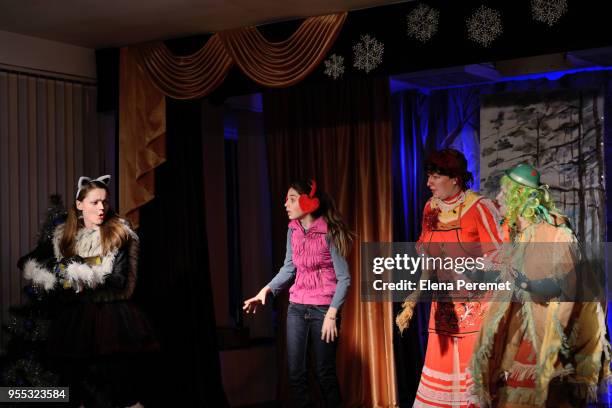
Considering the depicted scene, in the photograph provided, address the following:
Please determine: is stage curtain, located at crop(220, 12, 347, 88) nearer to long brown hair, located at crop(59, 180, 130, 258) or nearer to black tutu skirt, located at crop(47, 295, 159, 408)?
long brown hair, located at crop(59, 180, 130, 258)

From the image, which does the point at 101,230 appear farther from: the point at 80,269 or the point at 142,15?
the point at 142,15

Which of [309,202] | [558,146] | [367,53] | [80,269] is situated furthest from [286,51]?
[558,146]

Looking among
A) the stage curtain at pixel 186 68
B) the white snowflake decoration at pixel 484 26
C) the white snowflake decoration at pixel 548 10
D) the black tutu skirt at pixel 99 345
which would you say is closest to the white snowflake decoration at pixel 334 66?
the stage curtain at pixel 186 68

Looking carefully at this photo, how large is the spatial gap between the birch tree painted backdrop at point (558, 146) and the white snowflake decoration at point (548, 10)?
1.43 m

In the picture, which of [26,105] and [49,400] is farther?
[26,105]

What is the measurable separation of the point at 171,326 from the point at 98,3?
2261mm

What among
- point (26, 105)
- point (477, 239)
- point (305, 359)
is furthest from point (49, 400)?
point (477, 239)

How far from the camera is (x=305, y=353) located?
4.62 metres

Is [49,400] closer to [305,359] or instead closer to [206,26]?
[305,359]

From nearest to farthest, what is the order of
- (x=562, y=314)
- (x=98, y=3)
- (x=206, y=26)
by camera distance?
(x=562, y=314) → (x=98, y=3) → (x=206, y=26)

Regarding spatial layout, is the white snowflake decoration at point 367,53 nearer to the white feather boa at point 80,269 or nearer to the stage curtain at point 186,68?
the stage curtain at point 186,68

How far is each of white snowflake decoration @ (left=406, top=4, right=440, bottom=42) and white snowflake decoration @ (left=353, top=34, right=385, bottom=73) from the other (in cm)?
21

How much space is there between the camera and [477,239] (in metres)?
4.41

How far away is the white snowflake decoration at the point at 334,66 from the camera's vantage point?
16.4 feet
